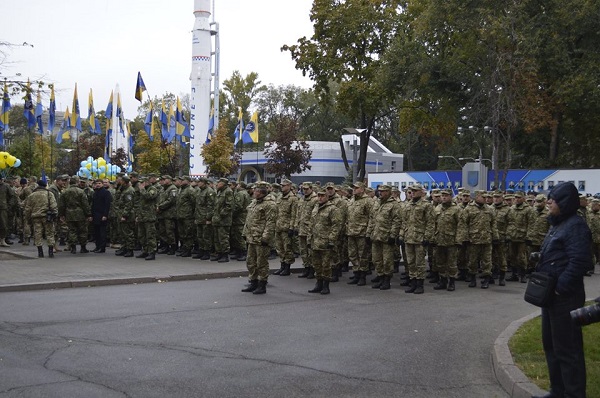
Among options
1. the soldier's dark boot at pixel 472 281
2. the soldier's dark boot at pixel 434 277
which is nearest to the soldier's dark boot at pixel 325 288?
the soldier's dark boot at pixel 434 277

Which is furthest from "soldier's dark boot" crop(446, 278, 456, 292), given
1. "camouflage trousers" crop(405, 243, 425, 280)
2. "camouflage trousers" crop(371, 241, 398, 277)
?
"camouflage trousers" crop(371, 241, 398, 277)

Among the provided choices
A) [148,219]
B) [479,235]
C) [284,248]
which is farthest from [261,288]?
[148,219]

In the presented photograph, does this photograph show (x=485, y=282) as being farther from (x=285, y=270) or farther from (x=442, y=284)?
(x=285, y=270)

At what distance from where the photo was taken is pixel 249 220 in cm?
1221

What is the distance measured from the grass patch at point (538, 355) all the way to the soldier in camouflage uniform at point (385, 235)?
14.7 ft

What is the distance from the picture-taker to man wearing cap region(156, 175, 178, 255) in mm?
18109

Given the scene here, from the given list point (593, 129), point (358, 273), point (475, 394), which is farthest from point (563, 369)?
point (593, 129)

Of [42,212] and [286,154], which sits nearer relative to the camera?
[42,212]

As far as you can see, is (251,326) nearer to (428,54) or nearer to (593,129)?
(428,54)

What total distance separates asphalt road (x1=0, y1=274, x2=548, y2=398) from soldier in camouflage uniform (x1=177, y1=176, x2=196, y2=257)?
17.4ft

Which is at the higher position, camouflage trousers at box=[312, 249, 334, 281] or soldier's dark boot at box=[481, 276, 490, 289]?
camouflage trousers at box=[312, 249, 334, 281]

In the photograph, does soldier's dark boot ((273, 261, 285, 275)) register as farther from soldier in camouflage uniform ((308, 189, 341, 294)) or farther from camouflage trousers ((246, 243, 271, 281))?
camouflage trousers ((246, 243, 271, 281))

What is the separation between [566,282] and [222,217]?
12150 millimetres

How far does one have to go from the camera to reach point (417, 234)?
43.3 ft
